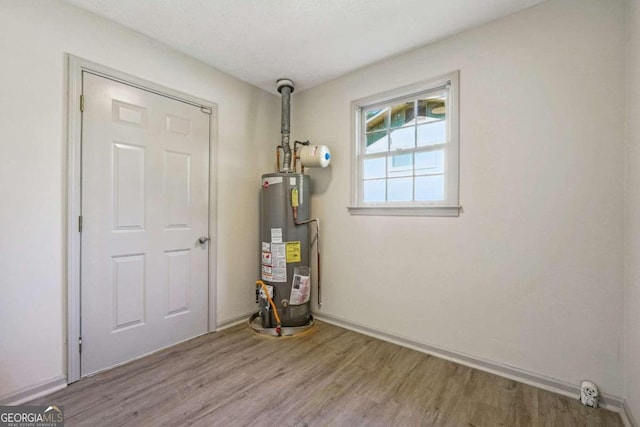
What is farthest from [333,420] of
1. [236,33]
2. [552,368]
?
[236,33]

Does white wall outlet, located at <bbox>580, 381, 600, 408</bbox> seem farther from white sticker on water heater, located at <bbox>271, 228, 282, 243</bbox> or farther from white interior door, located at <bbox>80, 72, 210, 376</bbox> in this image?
white interior door, located at <bbox>80, 72, 210, 376</bbox>

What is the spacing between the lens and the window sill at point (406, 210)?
2210 millimetres

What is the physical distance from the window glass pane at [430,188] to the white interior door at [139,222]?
1992mm

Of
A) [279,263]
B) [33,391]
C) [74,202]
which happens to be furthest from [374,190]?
[33,391]

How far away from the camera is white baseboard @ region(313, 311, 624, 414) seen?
166 centimetres

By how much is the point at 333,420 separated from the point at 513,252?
1.64 meters

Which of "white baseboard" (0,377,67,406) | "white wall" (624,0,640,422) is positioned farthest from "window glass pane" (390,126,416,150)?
"white baseboard" (0,377,67,406)

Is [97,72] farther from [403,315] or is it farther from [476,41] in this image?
[403,315]

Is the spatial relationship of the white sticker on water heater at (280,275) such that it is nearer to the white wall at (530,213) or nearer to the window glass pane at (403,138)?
the white wall at (530,213)

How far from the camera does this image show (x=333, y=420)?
1.56 meters

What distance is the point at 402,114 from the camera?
8.39 feet

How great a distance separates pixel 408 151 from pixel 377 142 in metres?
0.35

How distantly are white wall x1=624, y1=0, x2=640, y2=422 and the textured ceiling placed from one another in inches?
27.9

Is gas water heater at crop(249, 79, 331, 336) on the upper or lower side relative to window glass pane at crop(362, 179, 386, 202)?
lower
